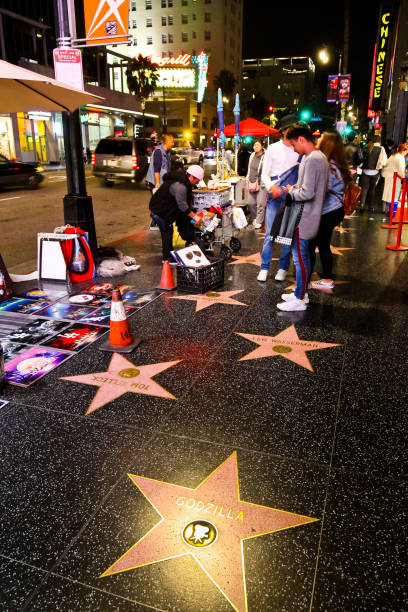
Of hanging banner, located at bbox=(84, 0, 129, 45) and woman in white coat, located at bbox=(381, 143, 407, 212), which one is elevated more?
hanging banner, located at bbox=(84, 0, 129, 45)

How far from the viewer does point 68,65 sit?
21.5 ft

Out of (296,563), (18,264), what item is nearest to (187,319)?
(296,563)

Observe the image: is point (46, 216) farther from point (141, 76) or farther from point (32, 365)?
point (141, 76)

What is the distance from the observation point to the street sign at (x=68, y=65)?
256 inches

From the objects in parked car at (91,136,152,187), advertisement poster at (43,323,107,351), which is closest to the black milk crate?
advertisement poster at (43,323,107,351)

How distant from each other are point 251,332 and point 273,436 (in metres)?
1.88

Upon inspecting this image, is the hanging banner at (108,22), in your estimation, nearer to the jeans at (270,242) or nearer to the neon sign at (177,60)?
the jeans at (270,242)

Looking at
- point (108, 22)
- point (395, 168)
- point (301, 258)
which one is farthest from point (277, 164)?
point (395, 168)

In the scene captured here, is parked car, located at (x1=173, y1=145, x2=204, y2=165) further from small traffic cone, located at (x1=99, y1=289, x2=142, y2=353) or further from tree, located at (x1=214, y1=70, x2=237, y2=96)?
tree, located at (x1=214, y1=70, x2=237, y2=96)

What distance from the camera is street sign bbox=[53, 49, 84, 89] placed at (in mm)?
6496

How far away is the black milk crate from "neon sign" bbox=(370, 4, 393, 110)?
73.8 ft

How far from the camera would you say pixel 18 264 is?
25.3 feet

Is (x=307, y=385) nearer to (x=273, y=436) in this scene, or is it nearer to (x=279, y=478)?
(x=273, y=436)

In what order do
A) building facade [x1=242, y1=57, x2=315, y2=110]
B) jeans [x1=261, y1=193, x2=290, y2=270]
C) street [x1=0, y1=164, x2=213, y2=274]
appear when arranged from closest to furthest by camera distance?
1. jeans [x1=261, y1=193, x2=290, y2=270]
2. street [x1=0, y1=164, x2=213, y2=274]
3. building facade [x1=242, y1=57, x2=315, y2=110]
